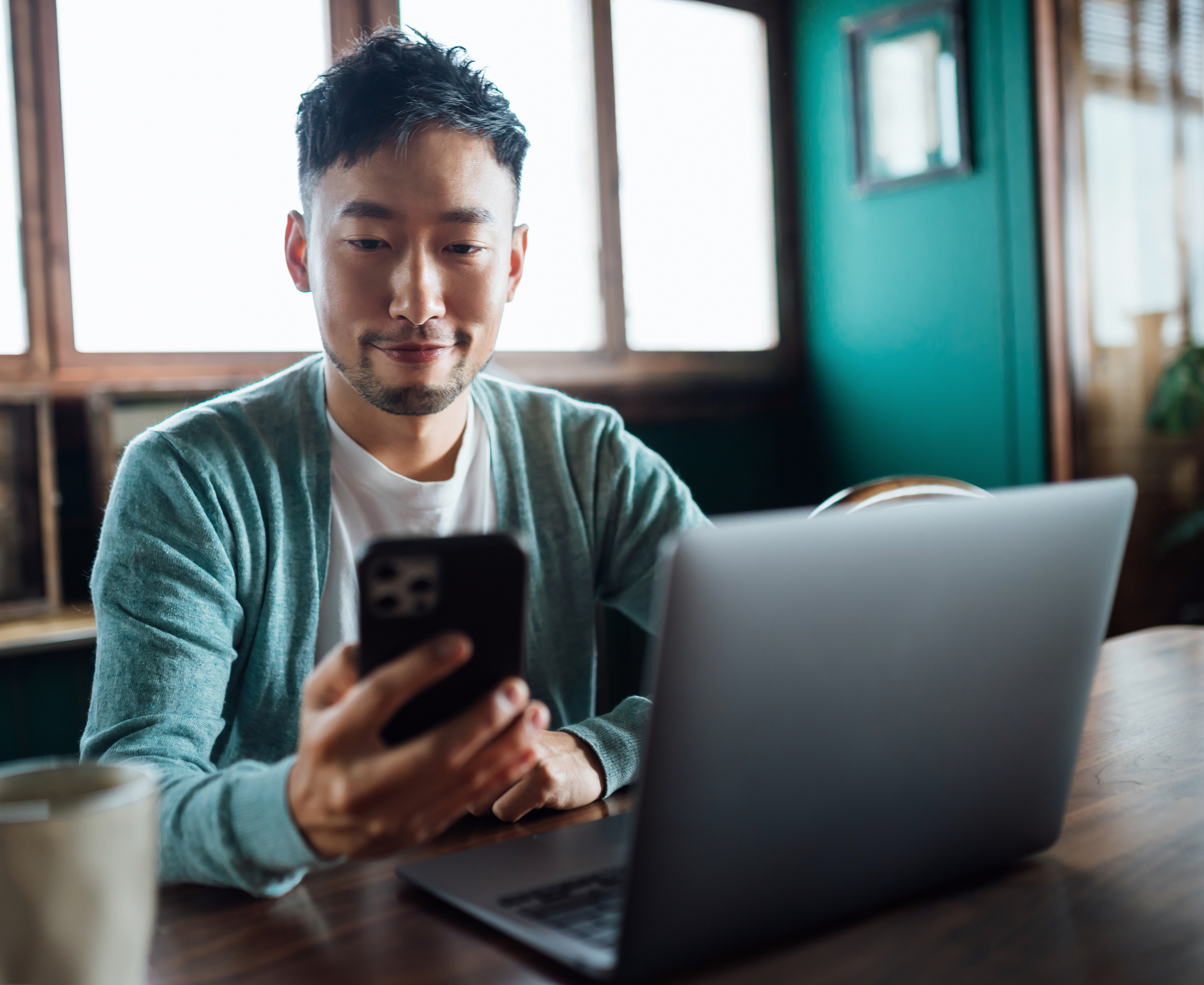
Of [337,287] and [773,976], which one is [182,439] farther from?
[773,976]

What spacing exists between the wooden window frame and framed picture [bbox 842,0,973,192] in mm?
356

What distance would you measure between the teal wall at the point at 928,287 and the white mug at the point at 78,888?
3.08 m

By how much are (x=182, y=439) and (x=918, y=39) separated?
2.99 m

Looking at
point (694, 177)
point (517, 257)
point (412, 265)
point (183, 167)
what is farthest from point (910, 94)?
point (412, 265)

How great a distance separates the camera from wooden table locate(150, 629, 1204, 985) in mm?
542

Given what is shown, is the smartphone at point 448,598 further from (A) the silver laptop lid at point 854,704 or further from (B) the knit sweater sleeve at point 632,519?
(B) the knit sweater sleeve at point 632,519

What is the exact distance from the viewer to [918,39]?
337 centimetres

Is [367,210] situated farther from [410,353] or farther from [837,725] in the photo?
[837,725]

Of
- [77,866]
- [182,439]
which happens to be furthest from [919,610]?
[182,439]

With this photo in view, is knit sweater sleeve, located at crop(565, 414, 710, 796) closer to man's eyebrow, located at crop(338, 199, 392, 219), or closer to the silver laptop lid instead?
man's eyebrow, located at crop(338, 199, 392, 219)

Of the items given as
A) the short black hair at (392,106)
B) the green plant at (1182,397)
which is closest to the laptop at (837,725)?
the short black hair at (392,106)

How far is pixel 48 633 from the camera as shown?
81.7 inches

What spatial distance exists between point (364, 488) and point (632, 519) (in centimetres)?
31

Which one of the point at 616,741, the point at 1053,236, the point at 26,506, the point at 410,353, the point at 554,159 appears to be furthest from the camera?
the point at 554,159
